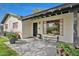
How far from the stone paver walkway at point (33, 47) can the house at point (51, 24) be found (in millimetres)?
667

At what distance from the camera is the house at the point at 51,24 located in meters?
10.4

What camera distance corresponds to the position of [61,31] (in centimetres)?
1097

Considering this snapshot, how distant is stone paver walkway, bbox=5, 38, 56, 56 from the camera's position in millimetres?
9195

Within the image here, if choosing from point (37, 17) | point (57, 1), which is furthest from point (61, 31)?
point (57, 1)

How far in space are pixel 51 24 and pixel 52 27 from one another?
0.23 m

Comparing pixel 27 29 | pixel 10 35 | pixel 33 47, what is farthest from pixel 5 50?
pixel 27 29

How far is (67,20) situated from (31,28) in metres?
1.93

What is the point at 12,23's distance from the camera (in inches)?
429

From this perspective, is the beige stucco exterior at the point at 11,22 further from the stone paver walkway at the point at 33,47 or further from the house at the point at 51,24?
the stone paver walkway at the point at 33,47

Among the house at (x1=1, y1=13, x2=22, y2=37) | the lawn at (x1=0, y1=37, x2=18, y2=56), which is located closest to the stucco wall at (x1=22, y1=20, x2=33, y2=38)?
the house at (x1=1, y1=13, x2=22, y2=37)

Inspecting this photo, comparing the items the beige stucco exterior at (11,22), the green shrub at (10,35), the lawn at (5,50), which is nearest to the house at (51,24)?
the beige stucco exterior at (11,22)

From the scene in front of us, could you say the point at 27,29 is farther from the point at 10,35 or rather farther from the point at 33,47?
the point at 33,47

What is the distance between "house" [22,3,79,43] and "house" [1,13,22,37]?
266 millimetres

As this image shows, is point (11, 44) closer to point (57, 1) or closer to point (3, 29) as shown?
A: point (3, 29)
